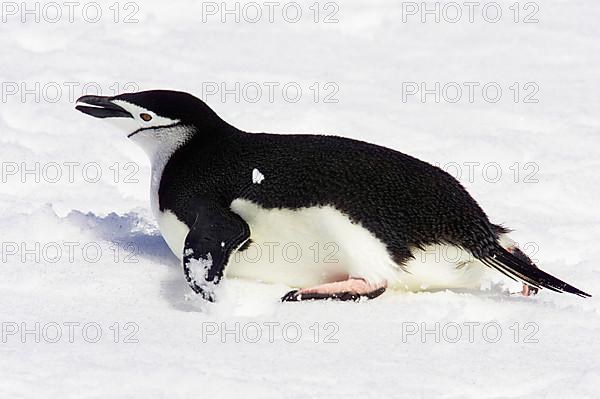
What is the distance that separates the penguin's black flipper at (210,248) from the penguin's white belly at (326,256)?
0.26 feet

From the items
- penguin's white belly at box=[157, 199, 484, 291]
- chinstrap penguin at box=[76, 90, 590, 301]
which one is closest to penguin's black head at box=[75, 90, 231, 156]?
chinstrap penguin at box=[76, 90, 590, 301]

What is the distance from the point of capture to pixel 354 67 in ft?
22.5

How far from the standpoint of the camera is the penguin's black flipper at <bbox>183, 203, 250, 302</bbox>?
10.4ft

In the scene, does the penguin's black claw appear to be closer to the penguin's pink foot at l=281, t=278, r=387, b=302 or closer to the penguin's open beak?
the penguin's pink foot at l=281, t=278, r=387, b=302

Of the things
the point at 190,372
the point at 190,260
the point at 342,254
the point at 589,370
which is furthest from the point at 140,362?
the point at 589,370

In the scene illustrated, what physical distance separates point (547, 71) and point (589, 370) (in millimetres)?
4337

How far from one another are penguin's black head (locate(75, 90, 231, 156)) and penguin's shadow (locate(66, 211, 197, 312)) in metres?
0.36

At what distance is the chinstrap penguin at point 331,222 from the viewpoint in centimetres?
323

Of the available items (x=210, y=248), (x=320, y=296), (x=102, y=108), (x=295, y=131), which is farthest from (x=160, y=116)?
(x=295, y=131)

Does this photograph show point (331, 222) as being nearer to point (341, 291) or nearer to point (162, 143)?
point (341, 291)

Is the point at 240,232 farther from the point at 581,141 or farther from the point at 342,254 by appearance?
the point at 581,141

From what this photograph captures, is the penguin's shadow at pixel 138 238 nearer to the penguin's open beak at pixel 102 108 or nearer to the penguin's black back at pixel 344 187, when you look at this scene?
the penguin's black back at pixel 344 187

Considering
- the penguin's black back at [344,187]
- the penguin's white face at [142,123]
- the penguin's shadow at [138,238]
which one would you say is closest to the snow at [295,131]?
the penguin's shadow at [138,238]

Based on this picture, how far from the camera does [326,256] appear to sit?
328cm
